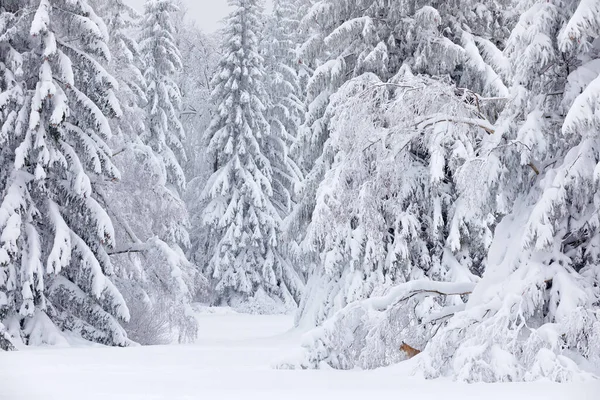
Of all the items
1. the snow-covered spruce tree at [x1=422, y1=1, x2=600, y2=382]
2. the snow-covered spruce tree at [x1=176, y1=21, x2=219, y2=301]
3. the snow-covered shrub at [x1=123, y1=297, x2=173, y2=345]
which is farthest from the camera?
the snow-covered spruce tree at [x1=176, y1=21, x2=219, y2=301]

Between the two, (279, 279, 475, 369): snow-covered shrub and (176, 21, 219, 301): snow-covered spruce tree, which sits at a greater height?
(176, 21, 219, 301): snow-covered spruce tree

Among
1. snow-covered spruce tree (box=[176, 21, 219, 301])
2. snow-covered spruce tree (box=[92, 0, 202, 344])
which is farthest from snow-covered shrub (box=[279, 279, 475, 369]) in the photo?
snow-covered spruce tree (box=[176, 21, 219, 301])

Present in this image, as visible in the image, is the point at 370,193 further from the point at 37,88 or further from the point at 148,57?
the point at 148,57

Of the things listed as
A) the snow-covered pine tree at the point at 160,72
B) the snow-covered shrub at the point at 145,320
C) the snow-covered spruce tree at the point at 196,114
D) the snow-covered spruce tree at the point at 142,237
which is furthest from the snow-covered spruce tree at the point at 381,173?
the snow-covered spruce tree at the point at 196,114

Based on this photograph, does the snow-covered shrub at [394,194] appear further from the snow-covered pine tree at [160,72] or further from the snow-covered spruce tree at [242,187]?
the snow-covered pine tree at [160,72]

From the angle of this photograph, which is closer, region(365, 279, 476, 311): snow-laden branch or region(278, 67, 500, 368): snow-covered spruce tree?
region(278, 67, 500, 368): snow-covered spruce tree

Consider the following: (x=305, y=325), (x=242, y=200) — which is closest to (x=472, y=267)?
(x=305, y=325)

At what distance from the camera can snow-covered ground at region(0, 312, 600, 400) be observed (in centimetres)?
580

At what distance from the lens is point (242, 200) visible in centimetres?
2938

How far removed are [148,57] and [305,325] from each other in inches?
597

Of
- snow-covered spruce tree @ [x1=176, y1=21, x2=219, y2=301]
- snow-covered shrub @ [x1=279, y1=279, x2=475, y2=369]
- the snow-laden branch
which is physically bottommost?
snow-covered shrub @ [x1=279, y1=279, x2=475, y2=369]

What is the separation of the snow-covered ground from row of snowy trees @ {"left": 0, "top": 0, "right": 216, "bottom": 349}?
4.40 metres

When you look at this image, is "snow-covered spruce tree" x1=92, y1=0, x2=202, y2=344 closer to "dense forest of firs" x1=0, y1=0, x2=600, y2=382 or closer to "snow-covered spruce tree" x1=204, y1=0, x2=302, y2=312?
"dense forest of firs" x1=0, y1=0, x2=600, y2=382

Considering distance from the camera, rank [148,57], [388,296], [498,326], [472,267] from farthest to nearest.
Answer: [148,57]
[472,267]
[388,296]
[498,326]
